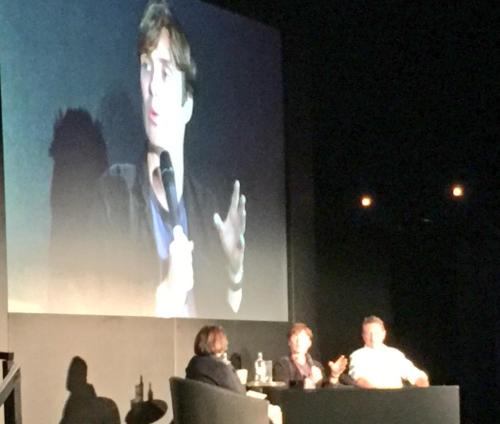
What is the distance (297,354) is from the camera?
6.12 m

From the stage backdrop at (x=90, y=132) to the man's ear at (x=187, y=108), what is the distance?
60 millimetres

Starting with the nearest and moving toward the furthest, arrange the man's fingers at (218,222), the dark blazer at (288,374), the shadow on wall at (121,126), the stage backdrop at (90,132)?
the stage backdrop at (90,132)
the shadow on wall at (121,126)
the dark blazer at (288,374)
the man's fingers at (218,222)

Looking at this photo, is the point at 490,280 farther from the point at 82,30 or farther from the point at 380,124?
the point at 82,30

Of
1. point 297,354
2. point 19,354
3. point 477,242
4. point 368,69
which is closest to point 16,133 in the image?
point 19,354

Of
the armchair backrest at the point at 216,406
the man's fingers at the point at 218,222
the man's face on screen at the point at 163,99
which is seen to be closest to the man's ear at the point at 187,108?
the man's face on screen at the point at 163,99

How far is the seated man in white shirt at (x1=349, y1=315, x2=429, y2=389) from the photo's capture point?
20.0ft

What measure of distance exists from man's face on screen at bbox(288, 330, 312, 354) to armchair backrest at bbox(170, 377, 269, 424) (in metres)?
1.32

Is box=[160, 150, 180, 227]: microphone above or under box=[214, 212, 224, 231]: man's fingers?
above

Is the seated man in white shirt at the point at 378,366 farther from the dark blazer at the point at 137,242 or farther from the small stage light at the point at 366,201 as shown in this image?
the small stage light at the point at 366,201

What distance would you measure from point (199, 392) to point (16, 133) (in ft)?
5.20

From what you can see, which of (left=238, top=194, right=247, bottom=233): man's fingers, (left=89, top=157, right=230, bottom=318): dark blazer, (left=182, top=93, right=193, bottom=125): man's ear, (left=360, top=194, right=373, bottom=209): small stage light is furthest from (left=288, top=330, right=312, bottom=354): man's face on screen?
(left=360, top=194, right=373, bottom=209): small stage light

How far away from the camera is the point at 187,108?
6430 mm

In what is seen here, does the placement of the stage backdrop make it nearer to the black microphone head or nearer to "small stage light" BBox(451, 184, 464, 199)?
the black microphone head

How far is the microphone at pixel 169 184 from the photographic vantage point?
611 centimetres
